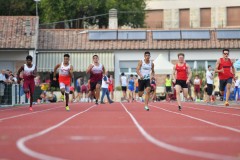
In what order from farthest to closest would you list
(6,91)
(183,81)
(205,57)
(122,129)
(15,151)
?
(205,57) < (6,91) < (183,81) < (122,129) < (15,151)

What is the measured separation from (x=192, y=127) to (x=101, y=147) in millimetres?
4082

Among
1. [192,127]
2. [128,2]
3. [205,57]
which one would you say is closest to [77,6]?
[128,2]

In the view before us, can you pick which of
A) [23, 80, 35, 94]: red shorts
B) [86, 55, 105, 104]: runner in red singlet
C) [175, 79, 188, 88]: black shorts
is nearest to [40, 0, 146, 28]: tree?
[86, 55, 105, 104]: runner in red singlet

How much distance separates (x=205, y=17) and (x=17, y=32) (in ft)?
90.2

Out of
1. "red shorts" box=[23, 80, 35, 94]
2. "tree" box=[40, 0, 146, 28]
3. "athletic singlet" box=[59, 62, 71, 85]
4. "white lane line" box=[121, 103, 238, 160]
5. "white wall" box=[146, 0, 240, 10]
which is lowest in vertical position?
"white lane line" box=[121, 103, 238, 160]

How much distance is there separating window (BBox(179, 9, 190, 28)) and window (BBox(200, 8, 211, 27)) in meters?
1.56

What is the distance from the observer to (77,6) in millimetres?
64250

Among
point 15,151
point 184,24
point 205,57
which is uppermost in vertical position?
point 184,24

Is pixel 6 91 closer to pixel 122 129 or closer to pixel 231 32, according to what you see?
pixel 122 129

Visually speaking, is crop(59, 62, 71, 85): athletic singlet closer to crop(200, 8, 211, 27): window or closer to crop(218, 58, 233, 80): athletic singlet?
crop(218, 58, 233, 80): athletic singlet

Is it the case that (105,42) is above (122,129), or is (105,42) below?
above

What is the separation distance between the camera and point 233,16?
70.9 m

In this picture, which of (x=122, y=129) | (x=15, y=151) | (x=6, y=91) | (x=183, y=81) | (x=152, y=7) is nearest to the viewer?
(x=15, y=151)

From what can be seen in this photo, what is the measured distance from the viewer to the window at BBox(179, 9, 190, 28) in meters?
72.6
